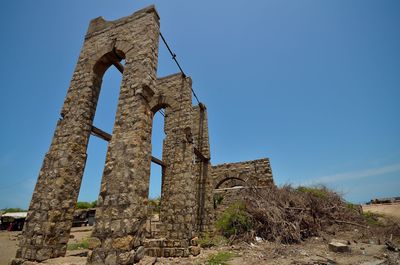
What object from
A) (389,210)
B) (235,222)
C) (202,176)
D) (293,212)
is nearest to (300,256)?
(293,212)

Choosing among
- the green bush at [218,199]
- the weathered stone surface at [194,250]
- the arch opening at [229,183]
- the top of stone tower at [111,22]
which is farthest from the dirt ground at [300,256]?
the arch opening at [229,183]

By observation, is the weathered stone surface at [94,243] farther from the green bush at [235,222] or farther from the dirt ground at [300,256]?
the green bush at [235,222]

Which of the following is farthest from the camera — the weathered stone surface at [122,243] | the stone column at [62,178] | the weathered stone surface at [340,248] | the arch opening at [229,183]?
the arch opening at [229,183]

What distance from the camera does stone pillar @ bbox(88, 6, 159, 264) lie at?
11.8 ft

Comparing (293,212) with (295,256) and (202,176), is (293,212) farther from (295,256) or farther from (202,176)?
(202,176)

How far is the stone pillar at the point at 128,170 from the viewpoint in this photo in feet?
11.8

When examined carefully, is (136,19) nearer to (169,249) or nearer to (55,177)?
(55,177)

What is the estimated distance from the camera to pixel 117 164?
13.5 ft

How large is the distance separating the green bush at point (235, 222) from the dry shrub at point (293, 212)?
248 millimetres

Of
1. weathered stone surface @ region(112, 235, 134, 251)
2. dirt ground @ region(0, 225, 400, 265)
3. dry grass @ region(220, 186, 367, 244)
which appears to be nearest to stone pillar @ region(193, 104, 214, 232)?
dry grass @ region(220, 186, 367, 244)

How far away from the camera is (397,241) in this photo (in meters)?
6.09

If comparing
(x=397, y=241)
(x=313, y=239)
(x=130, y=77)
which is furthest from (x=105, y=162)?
(x=397, y=241)

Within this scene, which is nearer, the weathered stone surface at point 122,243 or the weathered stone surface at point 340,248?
the weathered stone surface at point 122,243

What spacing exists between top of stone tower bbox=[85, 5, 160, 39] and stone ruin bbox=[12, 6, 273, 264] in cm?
4
